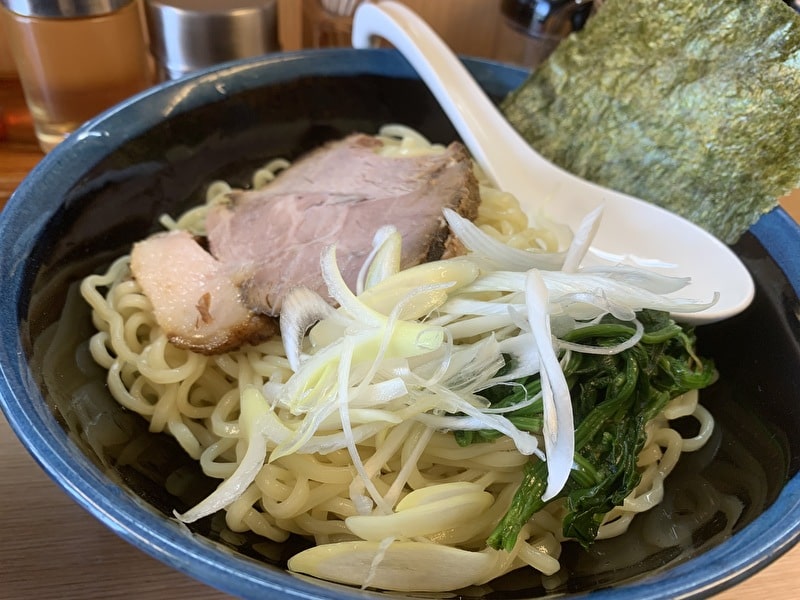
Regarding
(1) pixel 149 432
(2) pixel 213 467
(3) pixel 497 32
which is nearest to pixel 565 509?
(2) pixel 213 467

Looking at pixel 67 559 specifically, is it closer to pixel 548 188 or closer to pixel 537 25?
pixel 548 188

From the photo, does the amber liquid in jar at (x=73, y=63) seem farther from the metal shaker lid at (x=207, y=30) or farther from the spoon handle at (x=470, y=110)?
the spoon handle at (x=470, y=110)

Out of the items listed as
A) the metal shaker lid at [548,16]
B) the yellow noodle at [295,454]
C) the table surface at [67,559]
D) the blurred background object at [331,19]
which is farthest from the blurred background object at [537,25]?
the table surface at [67,559]

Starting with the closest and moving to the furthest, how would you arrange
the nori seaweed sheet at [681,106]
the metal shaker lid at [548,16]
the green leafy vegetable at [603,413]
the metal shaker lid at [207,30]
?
the green leafy vegetable at [603,413] → the nori seaweed sheet at [681,106] → the metal shaker lid at [207,30] → the metal shaker lid at [548,16]

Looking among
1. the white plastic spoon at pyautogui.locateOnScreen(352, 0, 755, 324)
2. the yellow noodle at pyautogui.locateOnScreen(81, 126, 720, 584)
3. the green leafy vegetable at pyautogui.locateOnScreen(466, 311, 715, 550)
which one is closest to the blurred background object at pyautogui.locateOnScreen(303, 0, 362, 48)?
the white plastic spoon at pyautogui.locateOnScreen(352, 0, 755, 324)

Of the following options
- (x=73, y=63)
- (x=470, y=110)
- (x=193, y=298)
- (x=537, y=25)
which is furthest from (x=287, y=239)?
(x=537, y=25)

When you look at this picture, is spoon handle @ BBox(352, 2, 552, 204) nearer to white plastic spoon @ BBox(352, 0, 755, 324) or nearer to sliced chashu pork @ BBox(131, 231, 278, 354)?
white plastic spoon @ BBox(352, 0, 755, 324)
